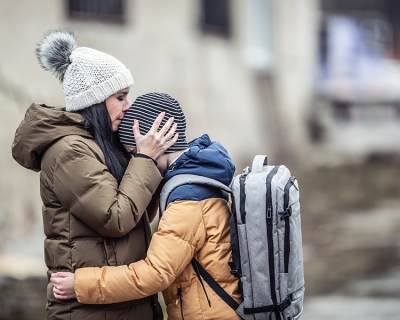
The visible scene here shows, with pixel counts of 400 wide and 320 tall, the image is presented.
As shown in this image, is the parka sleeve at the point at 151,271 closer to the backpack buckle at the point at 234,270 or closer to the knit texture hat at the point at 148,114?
the backpack buckle at the point at 234,270

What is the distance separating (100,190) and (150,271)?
35 centimetres

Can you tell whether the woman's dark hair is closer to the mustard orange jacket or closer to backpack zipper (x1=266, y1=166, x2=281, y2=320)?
the mustard orange jacket

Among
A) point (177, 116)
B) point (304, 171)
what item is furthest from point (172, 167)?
point (304, 171)

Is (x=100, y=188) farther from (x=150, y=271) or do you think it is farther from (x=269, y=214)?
(x=269, y=214)

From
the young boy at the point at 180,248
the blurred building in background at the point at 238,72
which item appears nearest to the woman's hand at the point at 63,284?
the young boy at the point at 180,248

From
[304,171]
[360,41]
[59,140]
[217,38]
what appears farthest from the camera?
[360,41]

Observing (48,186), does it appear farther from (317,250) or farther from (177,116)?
(317,250)

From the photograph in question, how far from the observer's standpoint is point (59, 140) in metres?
2.51

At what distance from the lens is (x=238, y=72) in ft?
37.1

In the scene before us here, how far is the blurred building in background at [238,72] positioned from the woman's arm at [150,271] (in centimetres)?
348

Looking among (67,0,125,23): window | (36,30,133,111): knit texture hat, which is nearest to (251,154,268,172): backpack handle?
(36,30,133,111): knit texture hat

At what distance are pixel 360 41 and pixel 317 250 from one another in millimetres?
8006

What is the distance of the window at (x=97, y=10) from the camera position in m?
7.64

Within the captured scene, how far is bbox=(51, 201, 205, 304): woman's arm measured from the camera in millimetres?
2428
